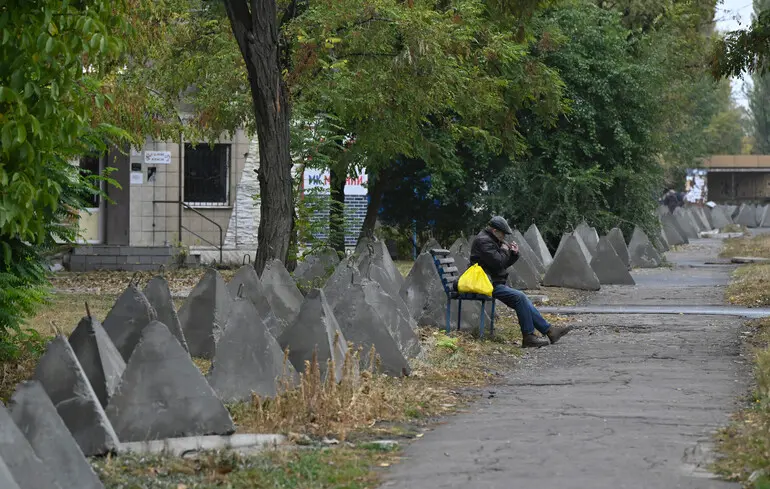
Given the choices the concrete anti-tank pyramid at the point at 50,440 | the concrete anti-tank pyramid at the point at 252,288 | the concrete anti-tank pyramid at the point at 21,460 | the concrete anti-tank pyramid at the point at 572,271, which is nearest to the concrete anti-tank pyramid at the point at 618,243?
the concrete anti-tank pyramid at the point at 572,271

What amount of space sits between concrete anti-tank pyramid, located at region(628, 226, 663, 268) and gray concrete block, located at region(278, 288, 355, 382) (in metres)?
19.2

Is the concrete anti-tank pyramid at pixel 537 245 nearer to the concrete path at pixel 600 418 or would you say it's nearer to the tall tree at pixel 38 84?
the concrete path at pixel 600 418

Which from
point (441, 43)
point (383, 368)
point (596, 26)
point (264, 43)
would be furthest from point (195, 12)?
point (383, 368)

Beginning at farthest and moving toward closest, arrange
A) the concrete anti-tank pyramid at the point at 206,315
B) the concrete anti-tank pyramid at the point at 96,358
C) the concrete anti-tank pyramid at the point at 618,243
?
the concrete anti-tank pyramid at the point at 618,243 < the concrete anti-tank pyramid at the point at 206,315 < the concrete anti-tank pyramid at the point at 96,358

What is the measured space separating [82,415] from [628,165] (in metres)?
24.2

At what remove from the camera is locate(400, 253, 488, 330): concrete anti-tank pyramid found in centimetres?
1500

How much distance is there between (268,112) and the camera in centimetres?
1473

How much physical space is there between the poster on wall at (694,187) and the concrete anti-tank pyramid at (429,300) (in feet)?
157

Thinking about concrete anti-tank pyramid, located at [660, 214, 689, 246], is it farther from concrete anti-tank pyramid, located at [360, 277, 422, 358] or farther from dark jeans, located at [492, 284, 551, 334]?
concrete anti-tank pyramid, located at [360, 277, 422, 358]

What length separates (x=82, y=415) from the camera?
763cm

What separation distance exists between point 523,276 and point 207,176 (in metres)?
11.8

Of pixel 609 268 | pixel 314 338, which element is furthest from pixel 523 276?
pixel 314 338

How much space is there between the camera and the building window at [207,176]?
3141cm

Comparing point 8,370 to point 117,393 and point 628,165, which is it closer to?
point 117,393
